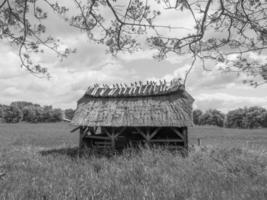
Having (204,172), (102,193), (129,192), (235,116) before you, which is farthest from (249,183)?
(235,116)

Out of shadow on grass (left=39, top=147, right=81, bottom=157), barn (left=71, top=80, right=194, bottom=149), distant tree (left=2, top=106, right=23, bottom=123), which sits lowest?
shadow on grass (left=39, top=147, right=81, bottom=157)

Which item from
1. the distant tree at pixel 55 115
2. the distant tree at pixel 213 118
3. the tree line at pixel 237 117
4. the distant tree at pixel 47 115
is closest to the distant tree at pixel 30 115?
the distant tree at pixel 47 115

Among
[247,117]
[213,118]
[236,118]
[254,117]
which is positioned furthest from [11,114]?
[254,117]

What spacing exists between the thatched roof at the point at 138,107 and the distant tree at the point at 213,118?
2828 inches

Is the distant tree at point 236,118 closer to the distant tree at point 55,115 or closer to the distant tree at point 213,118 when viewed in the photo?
the distant tree at point 213,118

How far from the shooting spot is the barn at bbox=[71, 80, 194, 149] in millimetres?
14352

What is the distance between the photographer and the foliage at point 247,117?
7138 centimetres

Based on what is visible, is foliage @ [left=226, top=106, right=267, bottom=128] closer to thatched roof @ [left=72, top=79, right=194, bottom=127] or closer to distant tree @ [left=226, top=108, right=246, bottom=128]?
distant tree @ [left=226, top=108, right=246, bottom=128]

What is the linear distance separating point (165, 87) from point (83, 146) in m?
5.74

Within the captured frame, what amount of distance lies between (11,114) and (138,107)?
7726 cm

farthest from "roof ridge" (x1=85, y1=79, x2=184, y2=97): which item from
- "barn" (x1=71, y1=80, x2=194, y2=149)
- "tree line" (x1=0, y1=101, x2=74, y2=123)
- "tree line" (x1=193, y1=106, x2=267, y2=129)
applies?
"tree line" (x1=0, y1=101, x2=74, y2=123)

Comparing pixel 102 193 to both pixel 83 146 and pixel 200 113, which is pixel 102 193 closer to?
pixel 83 146

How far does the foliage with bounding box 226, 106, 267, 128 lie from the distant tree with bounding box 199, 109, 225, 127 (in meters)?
4.45

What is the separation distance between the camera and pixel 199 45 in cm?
430
